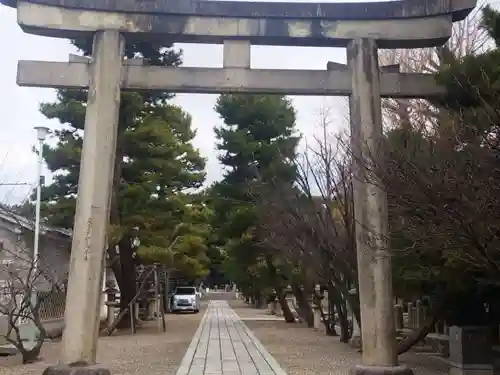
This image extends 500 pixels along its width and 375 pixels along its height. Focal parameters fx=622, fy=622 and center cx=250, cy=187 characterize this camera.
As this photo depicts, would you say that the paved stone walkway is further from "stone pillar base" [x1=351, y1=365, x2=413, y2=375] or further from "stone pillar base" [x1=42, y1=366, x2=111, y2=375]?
"stone pillar base" [x1=42, y1=366, x2=111, y2=375]

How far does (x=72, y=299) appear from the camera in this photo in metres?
9.12

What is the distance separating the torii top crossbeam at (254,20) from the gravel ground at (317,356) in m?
6.30

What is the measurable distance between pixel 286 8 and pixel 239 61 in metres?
1.14

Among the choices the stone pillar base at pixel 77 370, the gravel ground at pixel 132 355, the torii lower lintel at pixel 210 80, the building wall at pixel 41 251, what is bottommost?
the gravel ground at pixel 132 355

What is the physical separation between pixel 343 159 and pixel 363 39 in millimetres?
6124

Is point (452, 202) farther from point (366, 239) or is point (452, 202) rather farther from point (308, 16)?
point (308, 16)

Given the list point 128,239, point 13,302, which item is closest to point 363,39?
point 13,302

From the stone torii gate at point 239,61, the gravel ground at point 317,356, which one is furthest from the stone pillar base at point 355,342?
the stone torii gate at point 239,61

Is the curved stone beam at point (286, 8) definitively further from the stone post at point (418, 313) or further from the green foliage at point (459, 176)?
the stone post at point (418, 313)

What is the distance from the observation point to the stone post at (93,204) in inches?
356

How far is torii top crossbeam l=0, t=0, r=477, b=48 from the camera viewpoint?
32.4ft

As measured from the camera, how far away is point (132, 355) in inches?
601

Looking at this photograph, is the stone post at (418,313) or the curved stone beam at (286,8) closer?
the curved stone beam at (286,8)

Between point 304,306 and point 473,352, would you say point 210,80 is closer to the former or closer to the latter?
point 473,352
